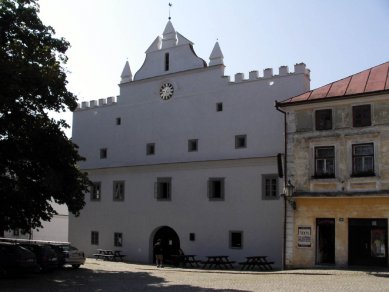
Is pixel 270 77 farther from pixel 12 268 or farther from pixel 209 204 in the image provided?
pixel 12 268

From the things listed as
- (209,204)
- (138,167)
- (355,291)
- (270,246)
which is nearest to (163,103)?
(138,167)

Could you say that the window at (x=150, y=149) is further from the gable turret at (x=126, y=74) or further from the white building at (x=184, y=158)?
the gable turret at (x=126, y=74)

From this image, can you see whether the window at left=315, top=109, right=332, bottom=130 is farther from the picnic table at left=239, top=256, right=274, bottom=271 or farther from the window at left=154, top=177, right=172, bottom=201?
the window at left=154, top=177, right=172, bottom=201

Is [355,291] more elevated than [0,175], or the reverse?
[0,175]

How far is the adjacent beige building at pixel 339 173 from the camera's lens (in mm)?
26281

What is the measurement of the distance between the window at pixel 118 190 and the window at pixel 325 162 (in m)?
15.9

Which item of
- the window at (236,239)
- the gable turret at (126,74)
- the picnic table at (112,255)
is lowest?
the picnic table at (112,255)

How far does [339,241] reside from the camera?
26797 mm

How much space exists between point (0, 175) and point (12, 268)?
14.0 feet

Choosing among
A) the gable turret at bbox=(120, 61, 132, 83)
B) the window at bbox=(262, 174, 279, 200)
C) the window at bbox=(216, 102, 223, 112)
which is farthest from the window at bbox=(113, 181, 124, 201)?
the window at bbox=(262, 174, 279, 200)

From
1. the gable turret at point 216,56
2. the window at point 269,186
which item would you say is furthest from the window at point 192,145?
the window at point 269,186

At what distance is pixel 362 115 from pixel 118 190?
1891 cm

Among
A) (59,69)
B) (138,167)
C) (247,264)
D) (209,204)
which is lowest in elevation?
(247,264)

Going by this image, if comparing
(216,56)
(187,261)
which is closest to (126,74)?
(216,56)
